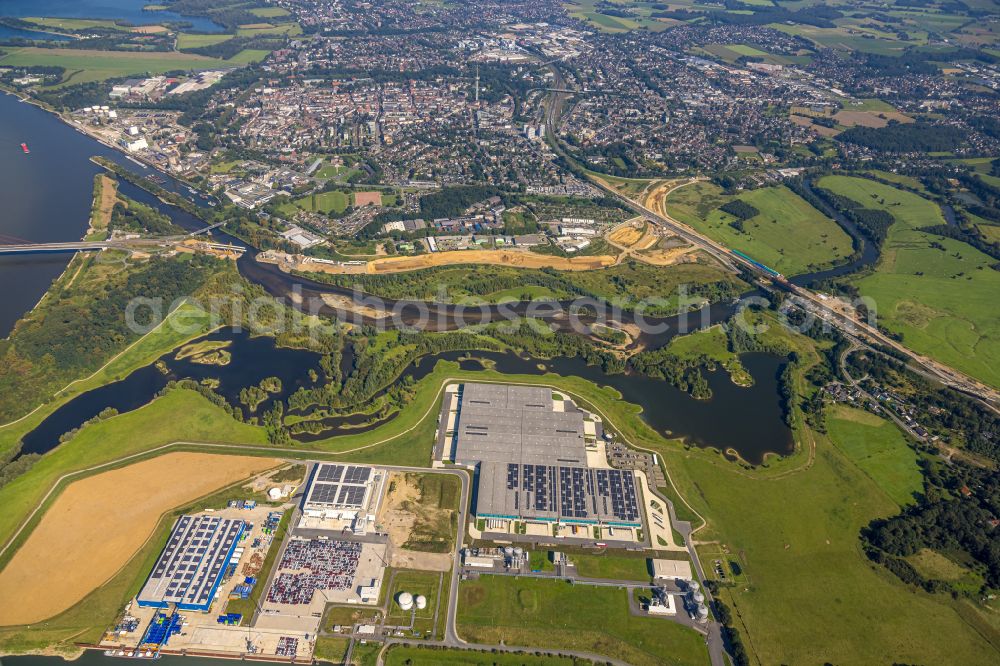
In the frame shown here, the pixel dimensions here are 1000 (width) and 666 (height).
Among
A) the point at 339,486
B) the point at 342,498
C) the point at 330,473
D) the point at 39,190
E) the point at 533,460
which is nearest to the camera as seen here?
the point at 342,498

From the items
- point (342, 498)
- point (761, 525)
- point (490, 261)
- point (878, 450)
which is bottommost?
point (761, 525)

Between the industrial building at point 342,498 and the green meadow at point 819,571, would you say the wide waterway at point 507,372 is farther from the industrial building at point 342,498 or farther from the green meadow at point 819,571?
the industrial building at point 342,498

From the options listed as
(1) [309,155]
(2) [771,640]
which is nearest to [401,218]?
(1) [309,155]

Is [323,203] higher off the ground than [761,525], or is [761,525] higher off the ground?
[323,203]

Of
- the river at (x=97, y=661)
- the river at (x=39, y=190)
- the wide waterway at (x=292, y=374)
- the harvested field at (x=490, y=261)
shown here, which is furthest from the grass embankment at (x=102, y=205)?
the river at (x=97, y=661)

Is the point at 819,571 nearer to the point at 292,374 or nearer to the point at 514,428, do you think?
the point at 514,428

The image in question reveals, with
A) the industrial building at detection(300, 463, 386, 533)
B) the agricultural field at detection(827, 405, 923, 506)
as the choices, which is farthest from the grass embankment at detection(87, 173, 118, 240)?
the agricultural field at detection(827, 405, 923, 506)

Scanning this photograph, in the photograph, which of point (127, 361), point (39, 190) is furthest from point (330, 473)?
point (39, 190)
